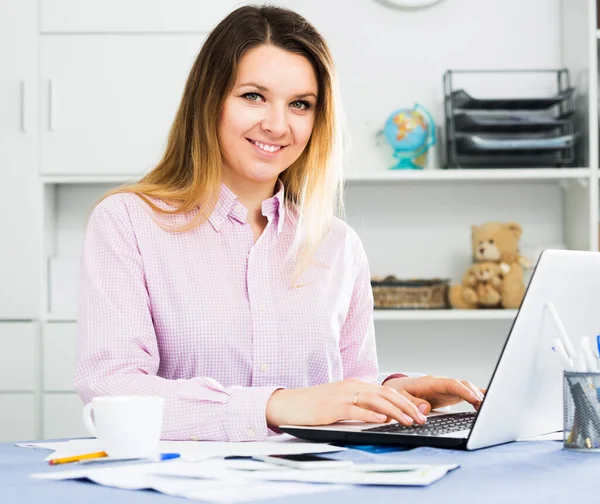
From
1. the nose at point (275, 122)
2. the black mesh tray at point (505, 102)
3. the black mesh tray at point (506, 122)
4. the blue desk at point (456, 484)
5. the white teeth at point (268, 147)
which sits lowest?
the blue desk at point (456, 484)

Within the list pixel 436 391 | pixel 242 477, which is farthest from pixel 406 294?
pixel 242 477

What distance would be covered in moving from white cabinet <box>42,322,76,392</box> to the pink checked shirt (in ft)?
4.03

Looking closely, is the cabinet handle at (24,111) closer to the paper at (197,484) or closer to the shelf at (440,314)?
the shelf at (440,314)

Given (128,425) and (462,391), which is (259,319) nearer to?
(462,391)

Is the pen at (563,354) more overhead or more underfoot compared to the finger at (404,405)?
more overhead

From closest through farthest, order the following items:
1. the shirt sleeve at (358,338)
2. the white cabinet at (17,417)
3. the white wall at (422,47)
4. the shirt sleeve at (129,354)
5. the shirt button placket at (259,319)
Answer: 1. the shirt sleeve at (129,354)
2. the shirt button placket at (259,319)
3. the shirt sleeve at (358,338)
4. the white cabinet at (17,417)
5. the white wall at (422,47)

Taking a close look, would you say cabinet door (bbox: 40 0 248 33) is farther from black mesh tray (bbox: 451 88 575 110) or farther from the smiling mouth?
the smiling mouth

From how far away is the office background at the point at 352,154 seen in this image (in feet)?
9.09

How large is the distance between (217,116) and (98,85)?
1263 millimetres

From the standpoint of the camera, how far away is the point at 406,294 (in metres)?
2.83

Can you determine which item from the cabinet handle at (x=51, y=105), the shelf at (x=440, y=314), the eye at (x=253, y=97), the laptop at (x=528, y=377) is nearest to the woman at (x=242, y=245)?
the eye at (x=253, y=97)

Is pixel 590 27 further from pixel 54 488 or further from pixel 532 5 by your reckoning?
pixel 54 488

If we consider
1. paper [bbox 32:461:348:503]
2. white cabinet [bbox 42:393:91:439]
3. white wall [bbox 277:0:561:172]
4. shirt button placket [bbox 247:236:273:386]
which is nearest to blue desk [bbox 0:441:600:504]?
paper [bbox 32:461:348:503]

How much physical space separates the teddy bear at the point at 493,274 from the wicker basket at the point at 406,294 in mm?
66
